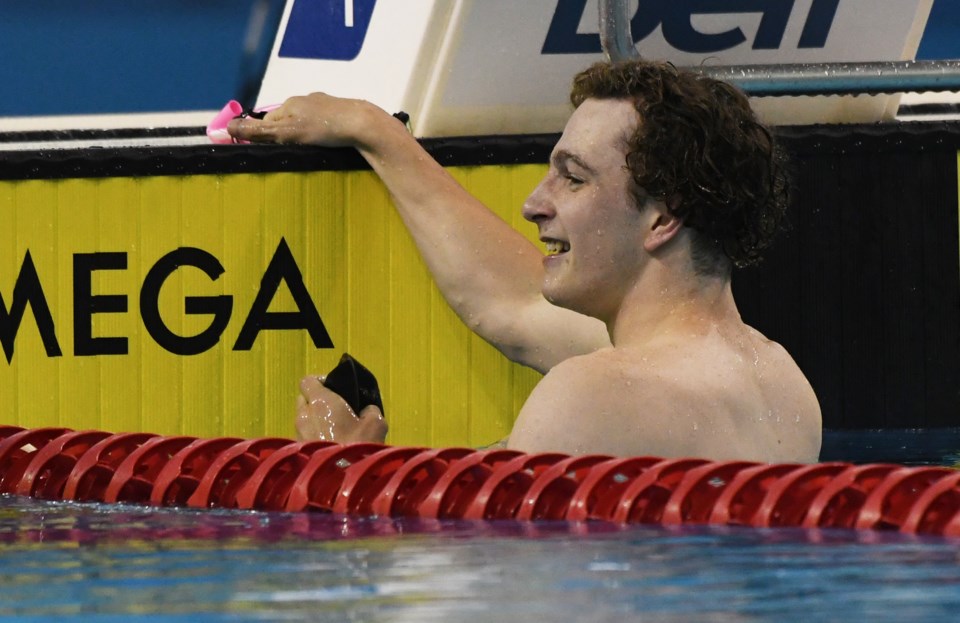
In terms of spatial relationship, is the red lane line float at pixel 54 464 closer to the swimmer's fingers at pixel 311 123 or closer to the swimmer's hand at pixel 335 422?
the swimmer's hand at pixel 335 422

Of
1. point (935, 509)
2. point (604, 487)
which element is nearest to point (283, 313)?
point (604, 487)

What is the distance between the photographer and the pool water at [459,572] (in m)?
2.04

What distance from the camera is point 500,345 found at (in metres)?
4.25

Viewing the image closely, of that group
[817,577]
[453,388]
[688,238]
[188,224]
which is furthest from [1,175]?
[817,577]

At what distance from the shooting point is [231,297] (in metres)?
4.32

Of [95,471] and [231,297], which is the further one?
[231,297]

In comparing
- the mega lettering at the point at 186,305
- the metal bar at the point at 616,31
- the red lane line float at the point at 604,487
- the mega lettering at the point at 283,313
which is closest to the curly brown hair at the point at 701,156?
the red lane line float at the point at 604,487

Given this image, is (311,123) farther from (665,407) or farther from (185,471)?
(665,407)

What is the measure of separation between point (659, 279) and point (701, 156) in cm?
25

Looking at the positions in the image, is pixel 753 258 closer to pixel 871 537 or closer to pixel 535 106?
pixel 871 537

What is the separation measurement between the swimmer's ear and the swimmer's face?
2 cm

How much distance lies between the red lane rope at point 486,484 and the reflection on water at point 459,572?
0.27 feet

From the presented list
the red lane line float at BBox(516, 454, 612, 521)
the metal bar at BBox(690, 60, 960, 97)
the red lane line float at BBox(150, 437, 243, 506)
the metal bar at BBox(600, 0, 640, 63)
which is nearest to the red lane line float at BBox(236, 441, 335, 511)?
the red lane line float at BBox(150, 437, 243, 506)

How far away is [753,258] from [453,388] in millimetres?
1106
